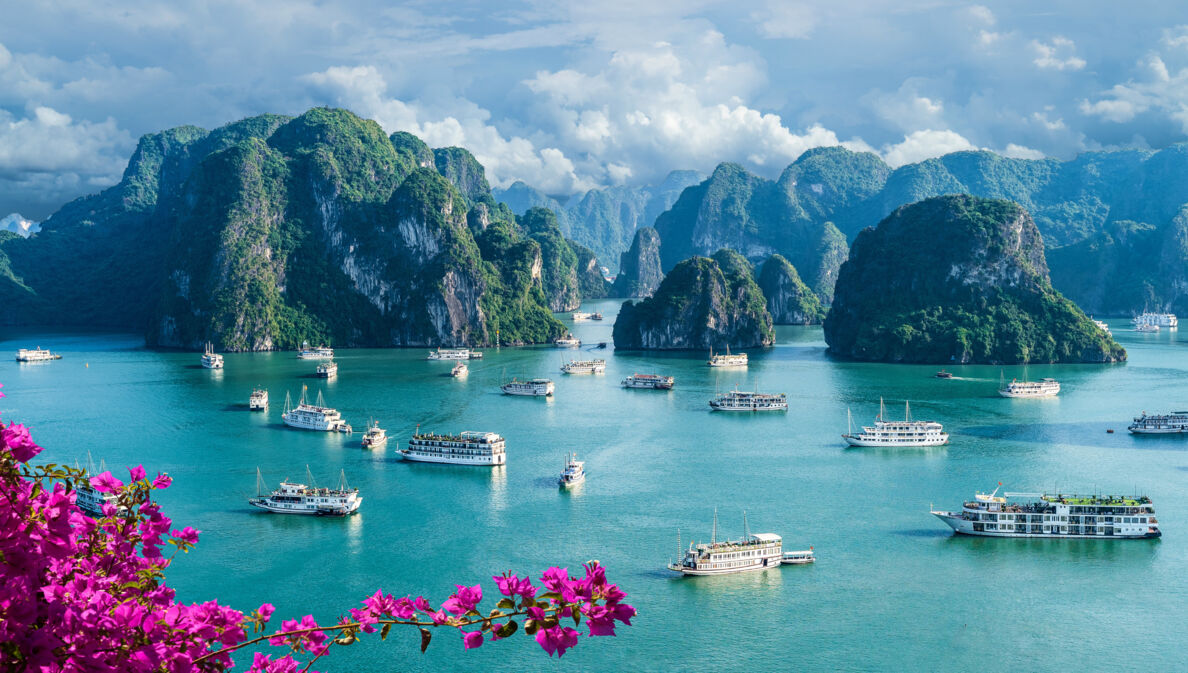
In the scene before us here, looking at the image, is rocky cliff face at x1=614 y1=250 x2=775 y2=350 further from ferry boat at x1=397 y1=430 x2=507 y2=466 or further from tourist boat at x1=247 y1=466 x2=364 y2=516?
tourist boat at x1=247 y1=466 x2=364 y2=516

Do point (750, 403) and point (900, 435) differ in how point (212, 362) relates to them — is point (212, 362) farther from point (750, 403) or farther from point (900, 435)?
point (900, 435)

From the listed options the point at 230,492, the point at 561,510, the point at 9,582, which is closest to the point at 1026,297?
the point at 561,510

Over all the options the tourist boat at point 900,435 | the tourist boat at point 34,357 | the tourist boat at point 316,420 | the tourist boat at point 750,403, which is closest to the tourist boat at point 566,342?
the tourist boat at point 750,403

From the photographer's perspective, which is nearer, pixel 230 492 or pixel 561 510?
pixel 561 510

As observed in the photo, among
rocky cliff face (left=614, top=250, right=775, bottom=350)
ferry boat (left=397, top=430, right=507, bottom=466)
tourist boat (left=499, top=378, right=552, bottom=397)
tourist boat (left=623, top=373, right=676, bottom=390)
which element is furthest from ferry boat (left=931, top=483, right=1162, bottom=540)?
rocky cliff face (left=614, top=250, right=775, bottom=350)

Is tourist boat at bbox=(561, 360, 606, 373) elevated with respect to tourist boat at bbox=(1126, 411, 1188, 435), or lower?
elevated

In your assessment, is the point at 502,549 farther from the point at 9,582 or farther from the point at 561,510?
the point at 9,582

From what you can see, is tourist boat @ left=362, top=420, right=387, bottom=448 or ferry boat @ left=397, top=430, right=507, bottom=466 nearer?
ferry boat @ left=397, top=430, right=507, bottom=466
